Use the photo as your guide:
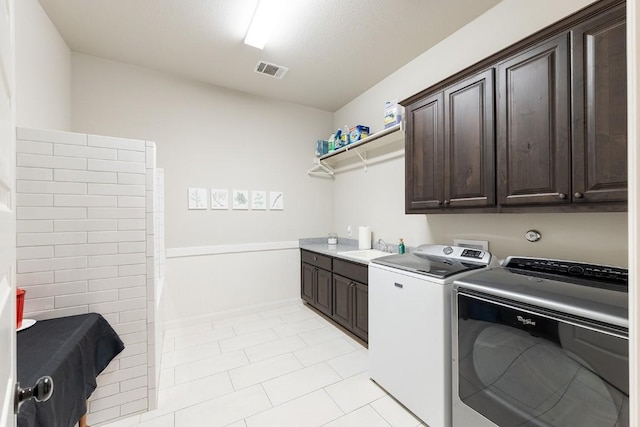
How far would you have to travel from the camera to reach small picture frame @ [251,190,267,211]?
3.52 metres

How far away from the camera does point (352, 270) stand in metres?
2.70

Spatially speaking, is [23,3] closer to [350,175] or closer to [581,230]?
[350,175]

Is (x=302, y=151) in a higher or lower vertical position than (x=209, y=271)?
higher

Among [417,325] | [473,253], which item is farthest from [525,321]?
[473,253]

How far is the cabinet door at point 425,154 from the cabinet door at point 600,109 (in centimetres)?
79

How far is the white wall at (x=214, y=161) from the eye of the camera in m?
2.81

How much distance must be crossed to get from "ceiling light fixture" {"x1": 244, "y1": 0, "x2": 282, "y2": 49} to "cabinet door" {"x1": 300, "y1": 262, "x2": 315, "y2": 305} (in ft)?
8.34

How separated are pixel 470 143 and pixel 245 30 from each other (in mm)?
2077

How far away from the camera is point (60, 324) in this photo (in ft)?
4.79

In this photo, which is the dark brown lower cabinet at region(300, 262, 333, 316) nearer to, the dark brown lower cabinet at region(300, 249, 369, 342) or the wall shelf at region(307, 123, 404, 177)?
the dark brown lower cabinet at region(300, 249, 369, 342)

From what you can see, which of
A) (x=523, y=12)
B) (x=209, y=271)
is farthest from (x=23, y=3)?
(x=523, y=12)

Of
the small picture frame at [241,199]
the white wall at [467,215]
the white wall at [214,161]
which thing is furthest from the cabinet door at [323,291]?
the small picture frame at [241,199]

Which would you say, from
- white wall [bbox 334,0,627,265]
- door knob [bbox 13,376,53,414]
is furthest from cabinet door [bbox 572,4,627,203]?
door knob [bbox 13,376,53,414]

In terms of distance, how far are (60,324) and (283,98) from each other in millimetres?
3238
